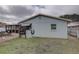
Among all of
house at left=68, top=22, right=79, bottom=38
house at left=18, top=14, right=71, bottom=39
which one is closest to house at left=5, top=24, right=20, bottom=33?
house at left=18, top=14, right=71, bottom=39

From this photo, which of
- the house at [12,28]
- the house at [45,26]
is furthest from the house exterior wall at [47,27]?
the house at [12,28]

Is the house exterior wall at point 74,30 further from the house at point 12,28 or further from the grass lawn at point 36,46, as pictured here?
the house at point 12,28

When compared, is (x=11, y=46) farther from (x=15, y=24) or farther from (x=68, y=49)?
(x=68, y=49)

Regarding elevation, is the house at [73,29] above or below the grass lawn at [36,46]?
above

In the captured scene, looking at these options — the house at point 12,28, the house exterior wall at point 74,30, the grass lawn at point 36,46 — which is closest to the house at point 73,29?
the house exterior wall at point 74,30

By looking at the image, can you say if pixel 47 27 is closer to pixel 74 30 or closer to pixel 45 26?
pixel 45 26
